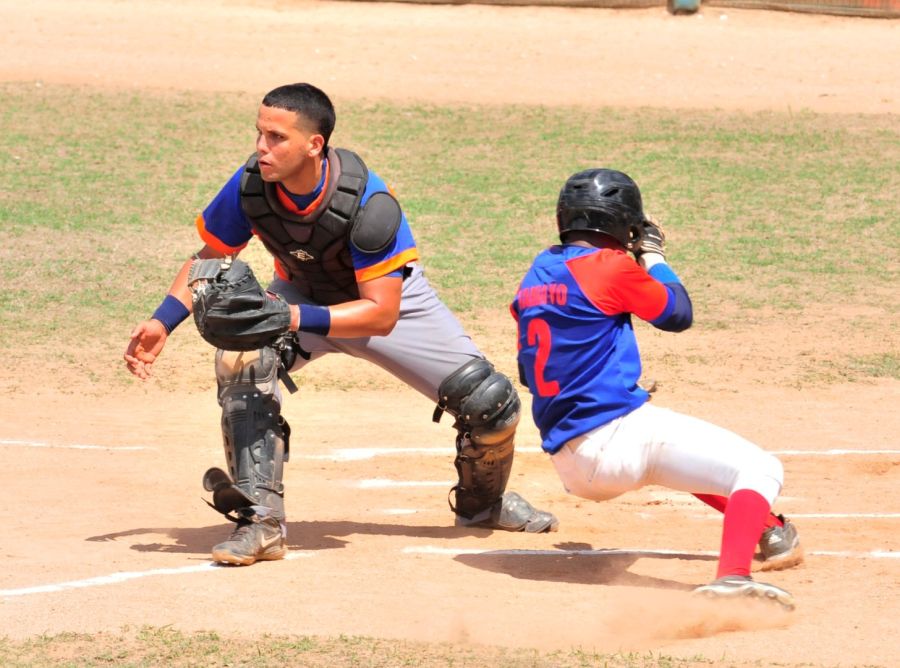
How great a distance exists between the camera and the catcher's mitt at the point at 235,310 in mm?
5297

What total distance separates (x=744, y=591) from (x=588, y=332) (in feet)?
3.59

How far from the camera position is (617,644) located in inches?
180

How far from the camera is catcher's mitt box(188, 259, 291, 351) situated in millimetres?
5297

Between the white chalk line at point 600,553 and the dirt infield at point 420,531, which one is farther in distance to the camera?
the white chalk line at point 600,553

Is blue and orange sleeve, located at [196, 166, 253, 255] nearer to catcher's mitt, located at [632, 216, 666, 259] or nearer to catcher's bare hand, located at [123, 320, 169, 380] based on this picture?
catcher's bare hand, located at [123, 320, 169, 380]

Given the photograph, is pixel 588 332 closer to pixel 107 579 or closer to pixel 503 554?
pixel 503 554

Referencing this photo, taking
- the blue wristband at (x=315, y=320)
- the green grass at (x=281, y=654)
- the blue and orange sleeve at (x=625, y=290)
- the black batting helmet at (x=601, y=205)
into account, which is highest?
the black batting helmet at (x=601, y=205)

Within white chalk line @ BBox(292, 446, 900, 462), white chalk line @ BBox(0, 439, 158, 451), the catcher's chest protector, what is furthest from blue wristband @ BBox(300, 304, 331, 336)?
white chalk line @ BBox(0, 439, 158, 451)

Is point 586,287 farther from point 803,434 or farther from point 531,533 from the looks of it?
point 803,434

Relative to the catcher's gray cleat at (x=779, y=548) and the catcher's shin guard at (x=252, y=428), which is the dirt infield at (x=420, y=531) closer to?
the catcher's gray cleat at (x=779, y=548)

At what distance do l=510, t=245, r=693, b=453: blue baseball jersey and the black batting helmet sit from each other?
0.36 feet

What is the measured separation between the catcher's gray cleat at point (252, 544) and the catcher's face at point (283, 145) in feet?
4.47

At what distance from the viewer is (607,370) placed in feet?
17.1

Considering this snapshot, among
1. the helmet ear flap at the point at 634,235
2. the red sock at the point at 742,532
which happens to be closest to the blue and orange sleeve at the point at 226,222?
the helmet ear flap at the point at 634,235
